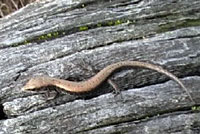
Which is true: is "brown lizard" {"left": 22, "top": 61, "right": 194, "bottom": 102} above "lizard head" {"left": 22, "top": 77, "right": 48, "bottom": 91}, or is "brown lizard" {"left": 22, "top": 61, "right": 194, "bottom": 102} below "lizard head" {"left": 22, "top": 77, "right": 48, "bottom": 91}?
below

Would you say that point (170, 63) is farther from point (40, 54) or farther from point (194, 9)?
point (40, 54)

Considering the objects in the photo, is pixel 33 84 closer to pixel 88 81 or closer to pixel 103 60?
pixel 88 81

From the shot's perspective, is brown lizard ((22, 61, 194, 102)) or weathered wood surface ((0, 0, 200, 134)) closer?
weathered wood surface ((0, 0, 200, 134))

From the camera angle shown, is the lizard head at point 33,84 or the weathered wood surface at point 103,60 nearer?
the weathered wood surface at point 103,60

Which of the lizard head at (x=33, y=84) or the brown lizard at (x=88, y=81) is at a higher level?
the lizard head at (x=33, y=84)

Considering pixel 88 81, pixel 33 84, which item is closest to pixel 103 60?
pixel 88 81
